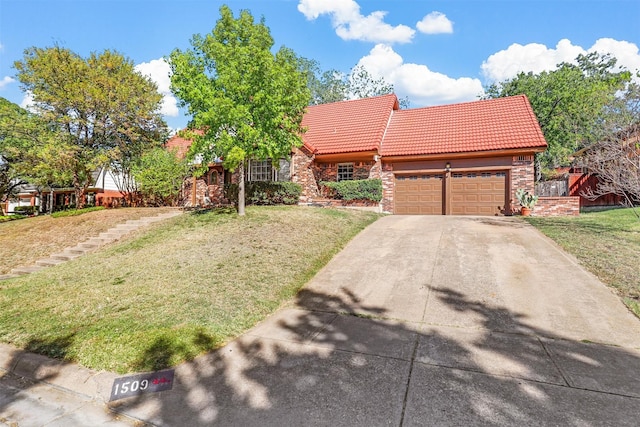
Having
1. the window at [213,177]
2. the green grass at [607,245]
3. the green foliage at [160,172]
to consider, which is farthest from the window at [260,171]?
the green grass at [607,245]

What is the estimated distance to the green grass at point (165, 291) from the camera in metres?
4.06

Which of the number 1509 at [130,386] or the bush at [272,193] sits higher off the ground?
the bush at [272,193]

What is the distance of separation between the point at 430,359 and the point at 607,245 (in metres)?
7.29

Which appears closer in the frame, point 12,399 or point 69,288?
point 12,399

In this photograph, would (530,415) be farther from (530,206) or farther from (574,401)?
(530,206)

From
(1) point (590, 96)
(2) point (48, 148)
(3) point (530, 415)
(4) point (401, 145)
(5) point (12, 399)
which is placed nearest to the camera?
(3) point (530, 415)

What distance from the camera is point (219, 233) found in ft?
32.6

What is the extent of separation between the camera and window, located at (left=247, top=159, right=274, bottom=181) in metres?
17.2

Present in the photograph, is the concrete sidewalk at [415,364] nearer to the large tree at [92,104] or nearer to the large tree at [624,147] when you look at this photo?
the large tree at [624,147]

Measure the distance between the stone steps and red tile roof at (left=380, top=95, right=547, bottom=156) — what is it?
11670mm

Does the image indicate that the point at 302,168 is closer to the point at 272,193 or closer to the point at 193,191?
the point at 272,193

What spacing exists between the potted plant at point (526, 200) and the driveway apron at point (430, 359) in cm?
755

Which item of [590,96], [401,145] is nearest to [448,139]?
[401,145]

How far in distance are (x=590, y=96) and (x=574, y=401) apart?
86.5 ft
